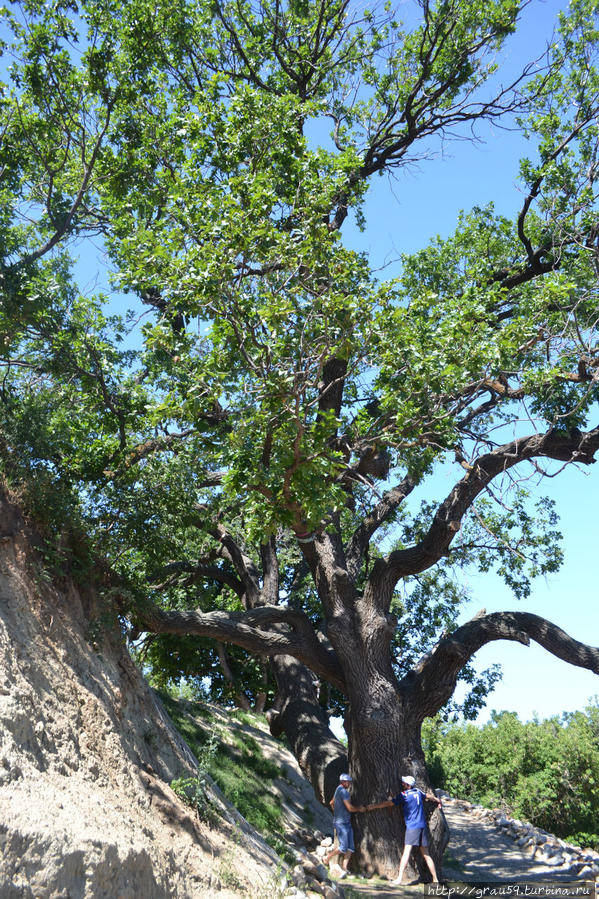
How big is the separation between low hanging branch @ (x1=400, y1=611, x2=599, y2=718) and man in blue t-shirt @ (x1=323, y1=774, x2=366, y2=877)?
1684mm

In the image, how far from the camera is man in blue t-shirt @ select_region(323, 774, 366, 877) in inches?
374

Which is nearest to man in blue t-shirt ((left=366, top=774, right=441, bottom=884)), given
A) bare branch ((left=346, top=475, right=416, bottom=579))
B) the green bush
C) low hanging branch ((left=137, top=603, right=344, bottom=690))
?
low hanging branch ((left=137, top=603, right=344, bottom=690))

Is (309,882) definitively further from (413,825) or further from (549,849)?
(549,849)

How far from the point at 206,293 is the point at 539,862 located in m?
11.1

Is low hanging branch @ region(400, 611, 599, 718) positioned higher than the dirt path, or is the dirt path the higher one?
low hanging branch @ region(400, 611, 599, 718)

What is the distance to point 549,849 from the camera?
12.8 metres

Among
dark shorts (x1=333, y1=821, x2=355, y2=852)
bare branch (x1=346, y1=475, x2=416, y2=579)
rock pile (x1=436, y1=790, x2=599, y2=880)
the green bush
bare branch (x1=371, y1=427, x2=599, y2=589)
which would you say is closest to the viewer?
dark shorts (x1=333, y1=821, x2=355, y2=852)

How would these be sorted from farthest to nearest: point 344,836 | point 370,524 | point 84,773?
point 370,524 < point 344,836 < point 84,773

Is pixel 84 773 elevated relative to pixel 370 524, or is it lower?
lower

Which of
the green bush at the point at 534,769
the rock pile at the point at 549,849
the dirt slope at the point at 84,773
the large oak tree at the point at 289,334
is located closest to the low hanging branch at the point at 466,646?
the large oak tree at the point at 289,334

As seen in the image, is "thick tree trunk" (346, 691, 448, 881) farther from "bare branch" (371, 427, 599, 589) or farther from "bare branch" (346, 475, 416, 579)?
→ "bare branch" (346, 475, 416, 579)

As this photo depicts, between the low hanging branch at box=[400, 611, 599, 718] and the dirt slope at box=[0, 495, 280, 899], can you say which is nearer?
the dirt slope at box=[0, 495, 280, 899]

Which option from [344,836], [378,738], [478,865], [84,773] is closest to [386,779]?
[378,738]

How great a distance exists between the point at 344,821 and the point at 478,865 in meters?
4.36
